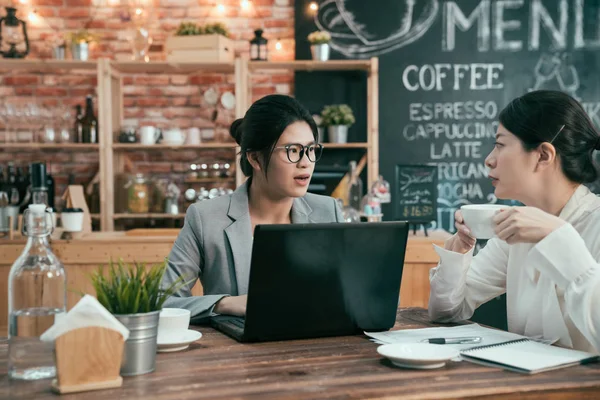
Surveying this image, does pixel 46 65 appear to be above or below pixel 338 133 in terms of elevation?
above

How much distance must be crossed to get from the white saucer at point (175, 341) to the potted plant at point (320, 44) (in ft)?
10.5

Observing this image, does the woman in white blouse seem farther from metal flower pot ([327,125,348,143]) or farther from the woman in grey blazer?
metal flower pot ([327,125,348,143])

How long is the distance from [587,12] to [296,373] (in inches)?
170

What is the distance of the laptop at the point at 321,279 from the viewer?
151cm

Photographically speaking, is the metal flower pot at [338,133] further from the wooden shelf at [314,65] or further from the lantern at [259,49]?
the lantern at [259,49]

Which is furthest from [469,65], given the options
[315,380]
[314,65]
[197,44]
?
[315,380]

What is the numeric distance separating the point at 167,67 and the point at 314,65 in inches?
38.3

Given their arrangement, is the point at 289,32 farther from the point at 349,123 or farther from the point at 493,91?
the point at 493,91

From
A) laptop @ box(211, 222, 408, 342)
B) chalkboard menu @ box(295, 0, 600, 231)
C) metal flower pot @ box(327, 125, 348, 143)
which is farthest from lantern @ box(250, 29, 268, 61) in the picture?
laptop @ box(211, 222, 408, 342)

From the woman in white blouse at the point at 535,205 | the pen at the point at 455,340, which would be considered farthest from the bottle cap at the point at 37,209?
the woman in white blouse at the point at 535,205

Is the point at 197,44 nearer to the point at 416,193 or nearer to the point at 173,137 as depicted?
the point at 173,137

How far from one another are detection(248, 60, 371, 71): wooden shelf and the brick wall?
0.19 m

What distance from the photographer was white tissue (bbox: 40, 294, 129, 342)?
1229 millimetres

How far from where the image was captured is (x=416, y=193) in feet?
15.0
